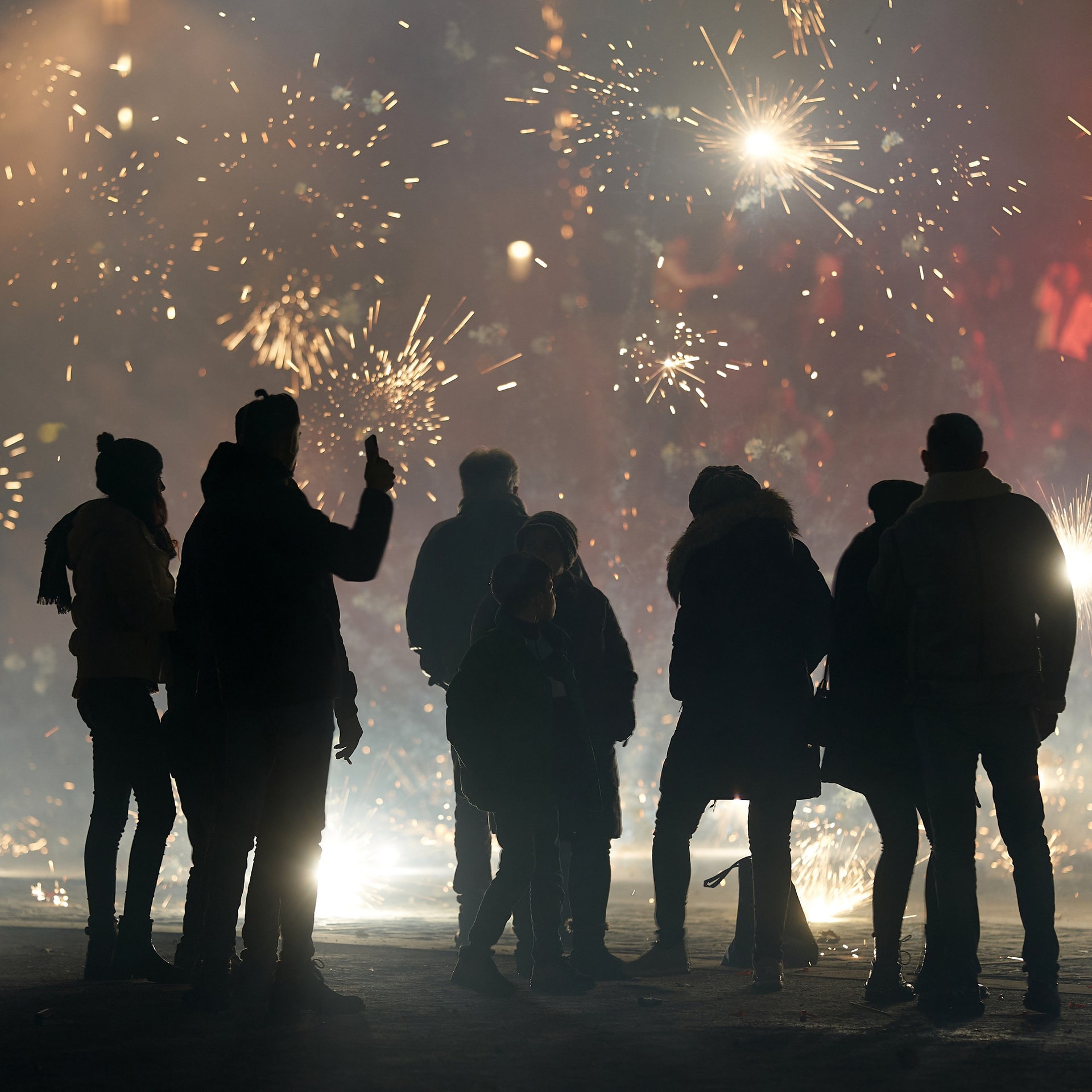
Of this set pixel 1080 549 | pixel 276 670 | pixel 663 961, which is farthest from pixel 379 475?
pixel 1080 549

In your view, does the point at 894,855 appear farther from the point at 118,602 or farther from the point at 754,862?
the point at 118,602

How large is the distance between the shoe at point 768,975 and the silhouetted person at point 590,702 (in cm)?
56

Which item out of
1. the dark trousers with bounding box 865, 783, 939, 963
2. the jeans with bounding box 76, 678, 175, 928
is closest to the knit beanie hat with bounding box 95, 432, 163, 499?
the jeans with bounding box 76, 678, 175, 928

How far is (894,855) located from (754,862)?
46 cm

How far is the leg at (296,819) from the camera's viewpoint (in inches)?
120

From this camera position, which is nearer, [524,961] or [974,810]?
[974,810]

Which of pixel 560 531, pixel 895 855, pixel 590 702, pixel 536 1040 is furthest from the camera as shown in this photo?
pixel 590 702

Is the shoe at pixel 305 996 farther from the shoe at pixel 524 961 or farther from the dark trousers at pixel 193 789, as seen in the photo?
the shoe at pixel 524 961

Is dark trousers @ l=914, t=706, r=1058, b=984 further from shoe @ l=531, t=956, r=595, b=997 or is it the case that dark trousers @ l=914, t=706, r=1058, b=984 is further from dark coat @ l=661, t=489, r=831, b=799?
shoe @ l=531, t=956, r=595, b=997

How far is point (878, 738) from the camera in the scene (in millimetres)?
3723

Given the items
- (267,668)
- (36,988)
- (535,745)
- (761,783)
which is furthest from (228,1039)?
(761,783)

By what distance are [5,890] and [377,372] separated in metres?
6.85

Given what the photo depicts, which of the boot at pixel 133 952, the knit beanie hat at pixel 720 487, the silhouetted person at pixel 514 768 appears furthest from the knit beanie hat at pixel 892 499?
the boot at pixel 133 952

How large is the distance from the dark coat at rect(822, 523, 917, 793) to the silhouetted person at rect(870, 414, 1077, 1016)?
20cm
